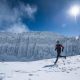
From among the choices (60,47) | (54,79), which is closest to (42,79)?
(54,79)

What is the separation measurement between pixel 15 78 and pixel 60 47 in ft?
23.5

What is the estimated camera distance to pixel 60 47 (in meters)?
15.6

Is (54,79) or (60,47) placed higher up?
(60,47)

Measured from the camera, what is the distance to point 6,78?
9555 mm

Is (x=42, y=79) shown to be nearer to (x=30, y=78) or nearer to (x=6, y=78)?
(x=30, y=78)

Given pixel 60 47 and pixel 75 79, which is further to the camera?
pixel 60 47

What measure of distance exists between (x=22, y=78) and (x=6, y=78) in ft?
3.21

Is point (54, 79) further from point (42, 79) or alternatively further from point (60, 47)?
point (60, 47)

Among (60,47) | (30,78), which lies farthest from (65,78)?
(60,47)

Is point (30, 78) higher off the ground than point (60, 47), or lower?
lower

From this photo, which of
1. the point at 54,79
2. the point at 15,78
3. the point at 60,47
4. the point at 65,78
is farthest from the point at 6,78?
the point at 60,47

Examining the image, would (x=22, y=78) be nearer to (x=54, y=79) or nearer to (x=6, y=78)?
(x=6, y=78)

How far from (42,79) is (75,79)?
78.9 inches

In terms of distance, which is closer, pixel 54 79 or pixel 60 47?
pixel 54 79
